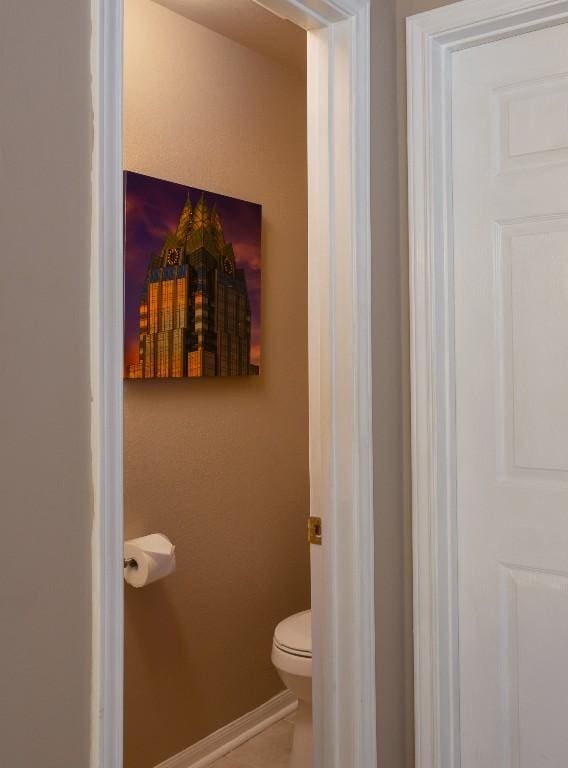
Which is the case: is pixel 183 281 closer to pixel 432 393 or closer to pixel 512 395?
pixel 432 393

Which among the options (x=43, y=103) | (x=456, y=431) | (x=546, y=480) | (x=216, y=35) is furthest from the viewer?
(x=216, y=35)

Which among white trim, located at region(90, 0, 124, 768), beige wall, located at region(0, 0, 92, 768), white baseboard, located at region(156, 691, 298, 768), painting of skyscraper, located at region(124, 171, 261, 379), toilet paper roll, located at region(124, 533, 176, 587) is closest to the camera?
beige wall, located at region(0, 0, 92, 768)

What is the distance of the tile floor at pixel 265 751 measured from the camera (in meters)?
2.59

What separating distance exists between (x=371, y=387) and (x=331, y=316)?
19cm

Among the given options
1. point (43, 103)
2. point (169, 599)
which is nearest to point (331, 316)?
point (43, 103)

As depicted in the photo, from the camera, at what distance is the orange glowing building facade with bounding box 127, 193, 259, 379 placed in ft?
8.03

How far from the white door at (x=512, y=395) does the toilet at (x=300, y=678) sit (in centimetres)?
68

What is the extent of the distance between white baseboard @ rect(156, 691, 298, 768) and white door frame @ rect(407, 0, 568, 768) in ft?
3.51

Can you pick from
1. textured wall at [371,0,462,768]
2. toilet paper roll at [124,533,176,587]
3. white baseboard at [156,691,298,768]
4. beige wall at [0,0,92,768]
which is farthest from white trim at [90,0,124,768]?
white baseboard at [156,691,298,768]

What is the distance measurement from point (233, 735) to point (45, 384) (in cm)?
213

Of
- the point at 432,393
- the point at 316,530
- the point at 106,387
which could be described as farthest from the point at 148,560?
the point at 106,387

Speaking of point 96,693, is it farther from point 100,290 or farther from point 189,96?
point 189,96

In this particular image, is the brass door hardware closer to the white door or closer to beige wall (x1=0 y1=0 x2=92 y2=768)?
the white door

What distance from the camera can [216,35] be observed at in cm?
266
